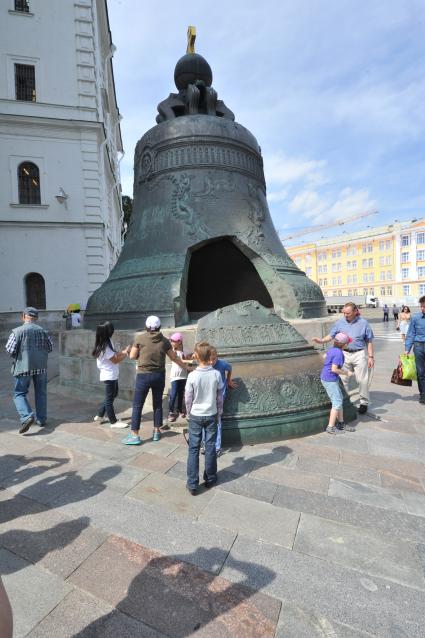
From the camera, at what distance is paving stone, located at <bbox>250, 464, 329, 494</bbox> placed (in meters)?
2.53

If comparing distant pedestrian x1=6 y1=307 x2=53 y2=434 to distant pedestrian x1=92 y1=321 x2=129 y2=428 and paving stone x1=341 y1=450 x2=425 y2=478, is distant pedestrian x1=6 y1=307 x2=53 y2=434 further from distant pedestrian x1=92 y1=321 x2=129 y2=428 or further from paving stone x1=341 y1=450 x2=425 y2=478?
paving stone x1=341 y1=450 x2=425 y2=478

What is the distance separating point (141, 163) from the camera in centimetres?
603

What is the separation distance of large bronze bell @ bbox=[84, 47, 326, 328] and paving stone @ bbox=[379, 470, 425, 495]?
9.13 ft

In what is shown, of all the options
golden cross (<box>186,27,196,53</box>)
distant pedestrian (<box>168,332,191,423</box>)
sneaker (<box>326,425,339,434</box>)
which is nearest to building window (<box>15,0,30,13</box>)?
golden cross (<box>186,27,196,53</box>)

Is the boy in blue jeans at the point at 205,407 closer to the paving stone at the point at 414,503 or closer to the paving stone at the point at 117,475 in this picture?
the paving stone at the point at 117,475

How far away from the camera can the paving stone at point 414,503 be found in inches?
87.1

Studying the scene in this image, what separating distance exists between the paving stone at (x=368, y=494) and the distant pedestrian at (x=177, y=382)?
6.63ft

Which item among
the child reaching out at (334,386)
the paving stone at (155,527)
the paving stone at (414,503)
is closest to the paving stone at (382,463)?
the paving stone at (414,503)

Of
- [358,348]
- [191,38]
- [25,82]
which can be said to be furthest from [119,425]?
[25,82]

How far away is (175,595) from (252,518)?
2.33 ft

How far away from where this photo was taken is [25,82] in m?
16.7

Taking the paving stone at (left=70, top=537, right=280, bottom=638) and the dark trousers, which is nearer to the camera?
the paving stone at (left=70, top=537, right=280, bottom=638)

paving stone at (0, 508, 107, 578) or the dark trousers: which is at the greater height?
the dark trousers

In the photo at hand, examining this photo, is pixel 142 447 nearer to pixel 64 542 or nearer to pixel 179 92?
pixel 64 542
